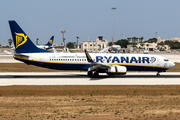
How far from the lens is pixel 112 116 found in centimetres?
1516

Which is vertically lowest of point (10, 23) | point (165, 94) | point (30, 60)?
point (165, 94)

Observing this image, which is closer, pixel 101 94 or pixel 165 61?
pixel 101 94

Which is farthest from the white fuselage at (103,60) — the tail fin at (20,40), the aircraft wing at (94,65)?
the aircraft wing at (94,65)

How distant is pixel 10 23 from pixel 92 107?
23.5 metres

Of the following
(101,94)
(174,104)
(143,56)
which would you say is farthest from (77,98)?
(143,56)

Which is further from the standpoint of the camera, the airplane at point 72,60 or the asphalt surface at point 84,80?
the airplane at point 72,60

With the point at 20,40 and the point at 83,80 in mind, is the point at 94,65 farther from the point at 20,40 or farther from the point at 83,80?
the point at 20,40

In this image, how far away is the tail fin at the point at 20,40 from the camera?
3647cm

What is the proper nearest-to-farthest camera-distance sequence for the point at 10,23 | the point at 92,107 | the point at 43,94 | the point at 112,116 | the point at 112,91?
the point at 112,116
the point at 92,107
the point at 43,94
the point at 112,91
the point at 10,23

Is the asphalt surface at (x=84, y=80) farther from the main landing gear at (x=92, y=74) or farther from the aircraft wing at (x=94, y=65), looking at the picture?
the aircraft wing at (x=94, y=65)

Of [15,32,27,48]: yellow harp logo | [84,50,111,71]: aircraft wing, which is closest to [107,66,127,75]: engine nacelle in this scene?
[84,50,111,71]: aircraft wing

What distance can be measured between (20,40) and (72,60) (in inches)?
313

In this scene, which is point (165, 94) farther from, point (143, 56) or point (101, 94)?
point (143, 56)

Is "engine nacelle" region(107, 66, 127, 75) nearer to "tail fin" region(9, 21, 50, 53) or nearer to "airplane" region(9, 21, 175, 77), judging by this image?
"airplane" region(9, 21, 175, 77)
